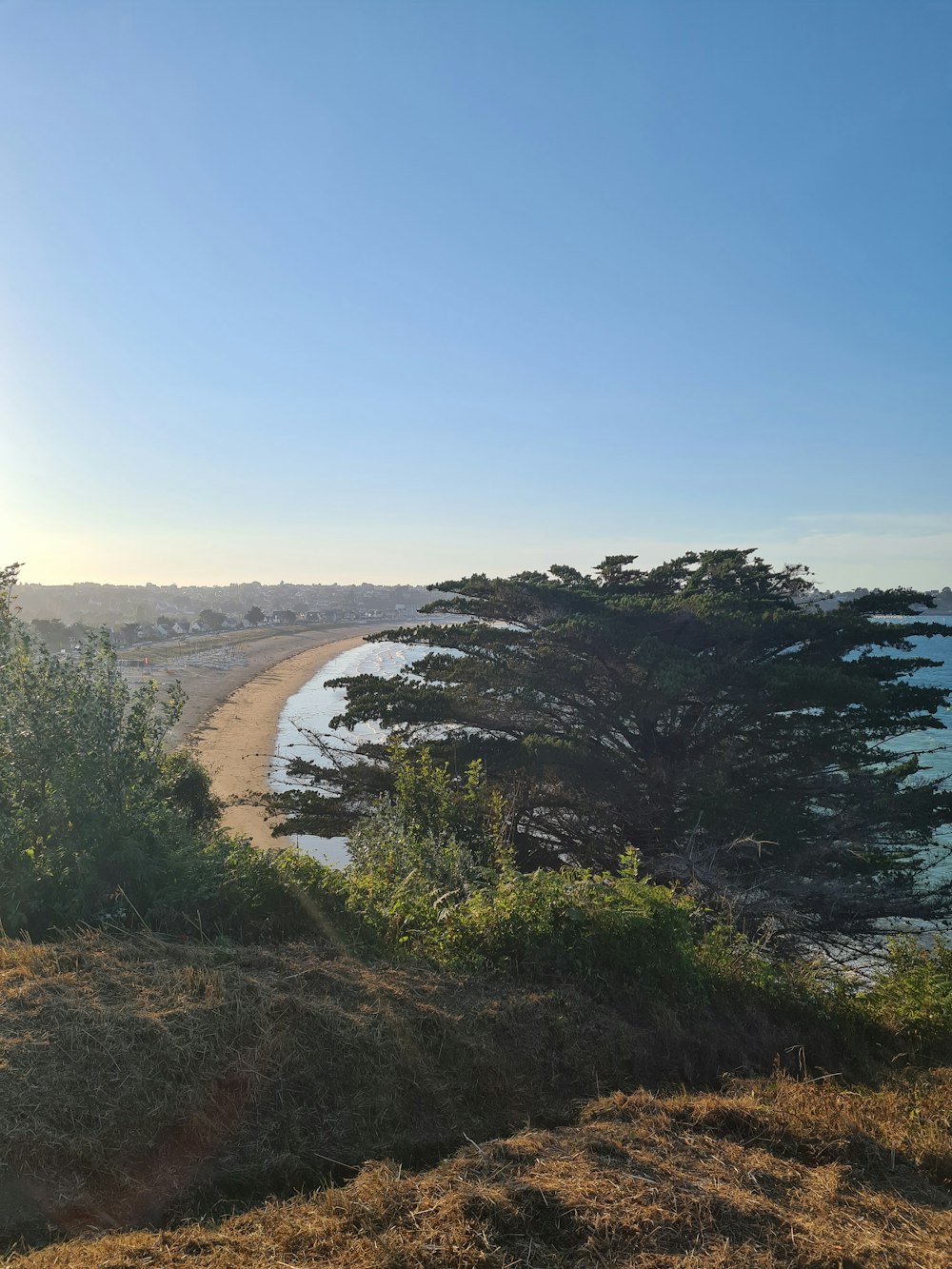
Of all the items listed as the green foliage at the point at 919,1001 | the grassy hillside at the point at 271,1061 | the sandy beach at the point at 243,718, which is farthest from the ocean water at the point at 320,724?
the green foliage at the point at 919,1001

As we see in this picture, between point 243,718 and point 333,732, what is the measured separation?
920 cm

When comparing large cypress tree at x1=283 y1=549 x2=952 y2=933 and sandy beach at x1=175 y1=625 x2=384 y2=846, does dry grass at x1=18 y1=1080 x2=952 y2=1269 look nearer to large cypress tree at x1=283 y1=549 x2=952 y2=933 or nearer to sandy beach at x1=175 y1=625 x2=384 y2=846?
large cypress tree at x1=283 y1=549 x2=952 y2=933

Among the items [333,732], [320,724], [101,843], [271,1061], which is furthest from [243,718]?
[271,1061]

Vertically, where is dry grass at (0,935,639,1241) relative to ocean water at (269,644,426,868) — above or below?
above

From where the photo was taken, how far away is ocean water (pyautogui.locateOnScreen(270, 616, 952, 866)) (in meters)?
24.5

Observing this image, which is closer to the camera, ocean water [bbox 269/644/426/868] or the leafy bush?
the leafy bush

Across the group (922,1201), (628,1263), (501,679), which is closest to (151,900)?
(628,1263)

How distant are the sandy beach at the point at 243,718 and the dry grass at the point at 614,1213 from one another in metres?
12.0

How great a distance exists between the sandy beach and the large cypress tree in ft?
17.6

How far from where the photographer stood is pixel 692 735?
1661 centimetres

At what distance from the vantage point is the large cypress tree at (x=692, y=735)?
14.1 meters

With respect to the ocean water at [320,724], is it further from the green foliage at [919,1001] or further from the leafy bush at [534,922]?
the green foliage at [919,1001]

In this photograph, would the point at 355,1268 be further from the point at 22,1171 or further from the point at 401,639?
the point at 401,639

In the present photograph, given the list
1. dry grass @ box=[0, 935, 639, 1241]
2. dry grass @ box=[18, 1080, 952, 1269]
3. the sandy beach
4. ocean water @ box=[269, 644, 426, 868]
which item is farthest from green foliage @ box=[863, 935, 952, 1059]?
the sandy beach
